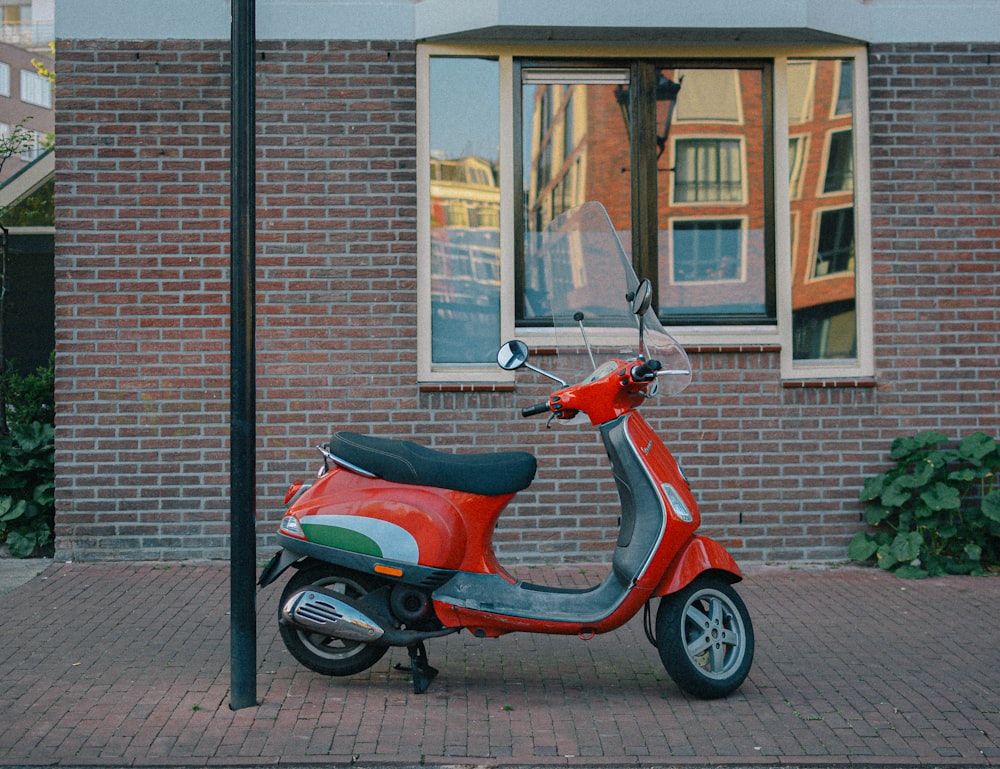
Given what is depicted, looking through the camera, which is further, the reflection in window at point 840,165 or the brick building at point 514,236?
the reflection in window at point 840,165

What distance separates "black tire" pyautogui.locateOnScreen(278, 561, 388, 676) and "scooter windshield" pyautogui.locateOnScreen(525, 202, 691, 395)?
4.65ft

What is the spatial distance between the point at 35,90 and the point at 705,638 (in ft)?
215

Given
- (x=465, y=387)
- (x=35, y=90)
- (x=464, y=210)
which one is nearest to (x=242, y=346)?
(x=465, y=387)

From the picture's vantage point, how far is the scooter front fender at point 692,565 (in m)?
4.39

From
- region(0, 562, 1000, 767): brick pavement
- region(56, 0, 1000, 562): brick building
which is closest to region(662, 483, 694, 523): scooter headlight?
region(0, 562, 1000, 767): brick pavement

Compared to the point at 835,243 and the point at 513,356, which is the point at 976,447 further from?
the point at 513,356

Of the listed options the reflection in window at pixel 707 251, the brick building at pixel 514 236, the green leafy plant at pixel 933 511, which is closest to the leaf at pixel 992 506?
the green leafy plant at pixel 933 511

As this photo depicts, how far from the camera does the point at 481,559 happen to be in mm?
4547

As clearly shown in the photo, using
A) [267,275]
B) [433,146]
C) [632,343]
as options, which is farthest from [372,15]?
[632,343]

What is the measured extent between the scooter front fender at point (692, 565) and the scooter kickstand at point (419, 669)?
107cm

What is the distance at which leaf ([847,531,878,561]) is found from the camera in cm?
713

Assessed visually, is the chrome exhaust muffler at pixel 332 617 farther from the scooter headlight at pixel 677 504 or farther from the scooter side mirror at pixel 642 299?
the scooter side mirror at pixel 642 299

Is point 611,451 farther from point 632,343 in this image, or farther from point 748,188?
point 748,188

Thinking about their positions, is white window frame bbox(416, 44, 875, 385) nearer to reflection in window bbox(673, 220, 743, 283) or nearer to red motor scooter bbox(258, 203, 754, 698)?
reflection in window bbox(673, 220, 743, 283)
